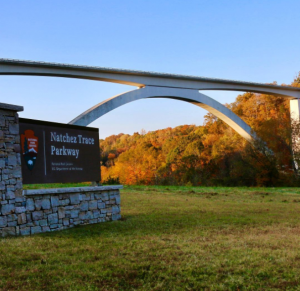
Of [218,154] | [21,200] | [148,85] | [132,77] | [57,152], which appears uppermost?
[132,77]

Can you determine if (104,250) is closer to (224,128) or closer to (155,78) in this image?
(155,78)

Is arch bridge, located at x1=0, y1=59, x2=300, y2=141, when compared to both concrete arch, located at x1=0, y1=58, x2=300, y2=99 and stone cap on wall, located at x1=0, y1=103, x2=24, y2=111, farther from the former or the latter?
stone cap on wall, located at x1=0, y1=103, x2=24, y2=111

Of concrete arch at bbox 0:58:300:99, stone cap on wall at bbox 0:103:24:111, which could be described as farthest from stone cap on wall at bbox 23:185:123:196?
concrete arch at bbox 0:58:300:99

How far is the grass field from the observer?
13.0 feet

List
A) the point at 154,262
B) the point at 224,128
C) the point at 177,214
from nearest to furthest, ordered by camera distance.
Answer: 1. the point at 154,262
2. the point at 177,214
3. the point at 224,128

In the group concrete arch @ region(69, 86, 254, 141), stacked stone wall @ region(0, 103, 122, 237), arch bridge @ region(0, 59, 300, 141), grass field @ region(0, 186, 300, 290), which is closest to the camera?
grass field @ region(0, 186, 300, 290)

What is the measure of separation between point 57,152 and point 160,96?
1784 cm

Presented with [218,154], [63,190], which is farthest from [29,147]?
[218,154]

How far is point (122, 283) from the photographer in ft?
13.0

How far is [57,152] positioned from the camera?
7867mm

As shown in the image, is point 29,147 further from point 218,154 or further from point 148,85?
point 218,154

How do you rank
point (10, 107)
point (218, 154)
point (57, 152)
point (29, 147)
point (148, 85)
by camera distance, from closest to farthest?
point (10, 107), point (29, 147), point (57, 152), point (148, 85), point (218, 154)

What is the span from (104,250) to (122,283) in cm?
144

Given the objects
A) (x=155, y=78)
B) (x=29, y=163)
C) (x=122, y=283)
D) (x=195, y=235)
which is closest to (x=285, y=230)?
(x=195, y=235)
